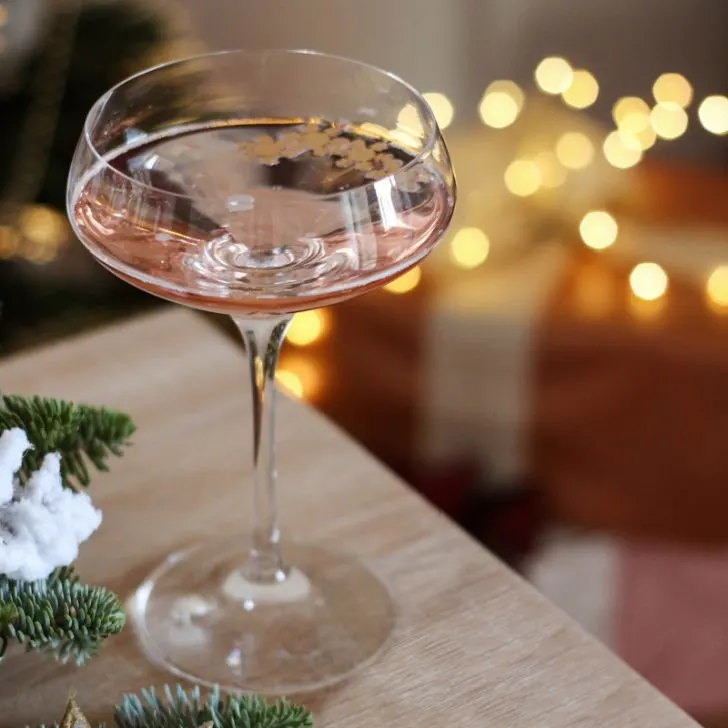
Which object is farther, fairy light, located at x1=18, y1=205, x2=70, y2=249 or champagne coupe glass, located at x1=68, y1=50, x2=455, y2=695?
fairy light, located at x1=18, y1=205, x2=70, y2=249

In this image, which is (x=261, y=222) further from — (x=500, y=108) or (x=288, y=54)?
(x=500, y=108)

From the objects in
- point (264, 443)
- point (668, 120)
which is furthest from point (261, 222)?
point (668, 120)

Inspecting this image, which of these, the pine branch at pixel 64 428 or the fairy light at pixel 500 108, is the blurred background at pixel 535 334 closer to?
the fairy light at pixel 500 108

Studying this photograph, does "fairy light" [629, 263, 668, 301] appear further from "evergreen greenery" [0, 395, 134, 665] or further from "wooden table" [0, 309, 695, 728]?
"evergreen greenery" [0, 395, 134, 665]

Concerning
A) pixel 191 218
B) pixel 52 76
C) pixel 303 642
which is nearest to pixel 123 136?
pixel 191 218

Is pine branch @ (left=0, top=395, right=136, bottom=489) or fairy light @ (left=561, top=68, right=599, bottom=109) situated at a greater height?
pine branch @ (left=0, top=395, right=136, bottom=489)

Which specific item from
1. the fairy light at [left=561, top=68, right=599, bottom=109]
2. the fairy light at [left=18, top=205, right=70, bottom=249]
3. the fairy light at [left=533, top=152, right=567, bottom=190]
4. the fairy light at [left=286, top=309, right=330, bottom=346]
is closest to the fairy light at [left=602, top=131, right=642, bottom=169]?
the fairy light at [left=533, top=152, right=567, bottom=190]

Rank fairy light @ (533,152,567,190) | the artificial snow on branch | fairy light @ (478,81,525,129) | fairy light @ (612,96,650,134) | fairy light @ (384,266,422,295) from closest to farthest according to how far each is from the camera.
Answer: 1. the artificial snow on branch
2. fairy light @ (384,266,422,295)
3. fairy light @ (533,152,567,190)
4. fairy light @ (478,81,525,129)
5. fairy light @ (612,96,650,134)

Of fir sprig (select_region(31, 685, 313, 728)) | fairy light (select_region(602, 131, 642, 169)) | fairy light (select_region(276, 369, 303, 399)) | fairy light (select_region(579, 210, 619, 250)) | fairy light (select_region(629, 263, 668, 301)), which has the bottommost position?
fairy light (select_region(276, 369, 303, 399))
